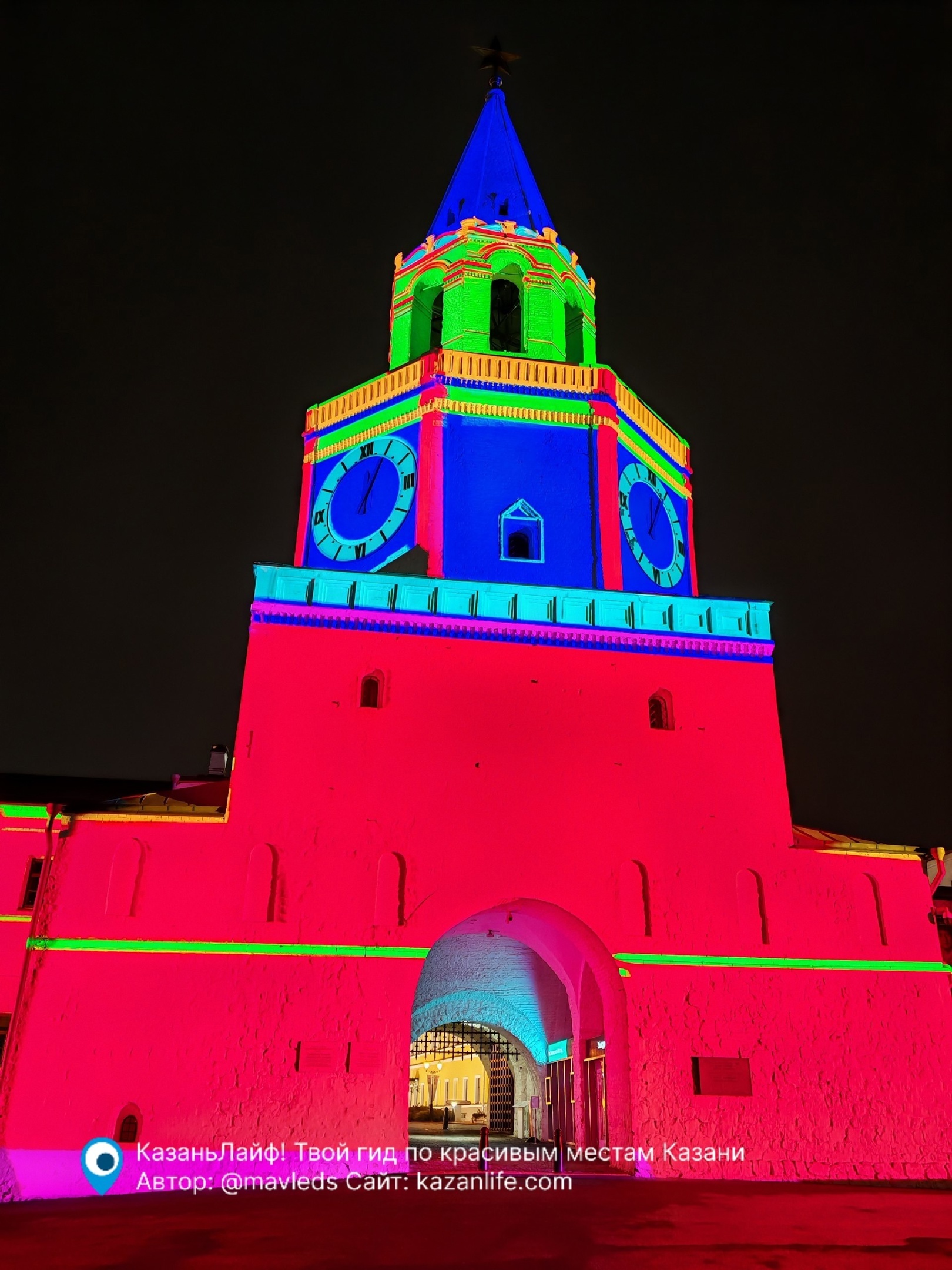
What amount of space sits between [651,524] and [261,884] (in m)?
10.0

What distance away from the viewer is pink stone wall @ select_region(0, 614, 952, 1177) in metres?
13.5

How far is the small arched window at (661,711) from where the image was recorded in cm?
1670

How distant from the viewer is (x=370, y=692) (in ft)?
53.1

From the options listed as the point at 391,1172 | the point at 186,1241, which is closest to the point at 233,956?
the point at 391,1172

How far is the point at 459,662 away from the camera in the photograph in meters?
16.4

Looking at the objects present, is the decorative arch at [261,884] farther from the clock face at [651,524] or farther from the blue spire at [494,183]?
the blue spire at [494,183]

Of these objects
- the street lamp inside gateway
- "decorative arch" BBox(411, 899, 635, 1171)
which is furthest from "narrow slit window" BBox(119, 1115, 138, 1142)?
the street lamp inside gateway

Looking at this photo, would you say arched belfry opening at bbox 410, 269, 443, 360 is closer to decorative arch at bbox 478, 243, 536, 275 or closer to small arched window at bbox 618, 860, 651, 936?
decorative arch at bbox 478, 243, 536, 275

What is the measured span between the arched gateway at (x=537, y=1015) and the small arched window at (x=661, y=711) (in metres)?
3.58

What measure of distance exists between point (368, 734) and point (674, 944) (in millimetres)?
5703

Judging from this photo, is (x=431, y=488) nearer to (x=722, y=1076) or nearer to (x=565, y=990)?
(x=565, y=990)

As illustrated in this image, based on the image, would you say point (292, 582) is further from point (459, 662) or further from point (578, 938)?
point (578, 938)

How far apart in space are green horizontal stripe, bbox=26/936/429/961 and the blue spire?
14.7 m

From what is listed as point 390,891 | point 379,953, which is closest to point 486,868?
point 390,891
